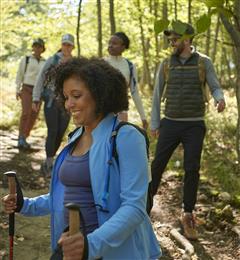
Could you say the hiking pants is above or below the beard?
below

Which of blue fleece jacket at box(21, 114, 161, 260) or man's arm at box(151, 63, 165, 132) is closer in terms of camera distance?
blue fleece jacket at box(21, 114, 161, 260)

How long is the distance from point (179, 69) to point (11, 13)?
1536cm

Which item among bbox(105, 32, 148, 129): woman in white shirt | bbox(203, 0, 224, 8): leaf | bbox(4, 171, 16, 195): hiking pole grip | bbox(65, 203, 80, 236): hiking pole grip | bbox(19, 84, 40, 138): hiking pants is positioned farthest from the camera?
bbox(19, 84, 40, 138): hiking pants

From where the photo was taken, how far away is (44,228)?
512 centimetres

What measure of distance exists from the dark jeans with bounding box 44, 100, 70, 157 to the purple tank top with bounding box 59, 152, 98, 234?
4556mm

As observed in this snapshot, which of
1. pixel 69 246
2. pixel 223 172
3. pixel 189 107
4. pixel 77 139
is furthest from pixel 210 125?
pixel 69 246

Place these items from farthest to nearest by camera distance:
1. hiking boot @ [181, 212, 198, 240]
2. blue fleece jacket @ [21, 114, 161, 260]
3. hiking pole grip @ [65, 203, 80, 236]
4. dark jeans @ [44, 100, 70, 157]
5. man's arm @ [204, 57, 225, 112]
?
dark jeans @ [44, 100, 70, 157] < hiking boot @ [181, 212, 198, 240] < man's arm @ [204, 57, 225, 112] < blue fleece jacket @ [21, 114, 161, 260] < hiking pole grip @ [65, 203, 80, 236]

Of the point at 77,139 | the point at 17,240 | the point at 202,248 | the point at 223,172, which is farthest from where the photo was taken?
the point at 223,172

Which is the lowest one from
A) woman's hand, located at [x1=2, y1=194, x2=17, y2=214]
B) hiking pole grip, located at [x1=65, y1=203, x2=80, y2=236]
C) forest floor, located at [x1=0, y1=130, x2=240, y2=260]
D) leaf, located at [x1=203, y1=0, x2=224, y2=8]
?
forest floor, located at [x1=0, y1=130, x2=240, y2=260]

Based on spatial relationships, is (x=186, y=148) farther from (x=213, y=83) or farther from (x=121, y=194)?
(x=121, y=194)

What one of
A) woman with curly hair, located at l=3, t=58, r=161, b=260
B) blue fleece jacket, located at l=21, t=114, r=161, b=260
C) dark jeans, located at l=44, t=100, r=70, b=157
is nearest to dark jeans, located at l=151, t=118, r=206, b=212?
dark jeans, located at l=44, t=100, r=70, b=157

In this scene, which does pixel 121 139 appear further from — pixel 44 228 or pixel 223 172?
pixel 223 172

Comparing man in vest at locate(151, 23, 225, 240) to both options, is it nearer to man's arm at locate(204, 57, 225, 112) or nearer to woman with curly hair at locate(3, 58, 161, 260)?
man's arm at locate(204, 57, 225, 112)

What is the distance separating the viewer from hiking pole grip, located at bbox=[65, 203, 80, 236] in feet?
5.64
